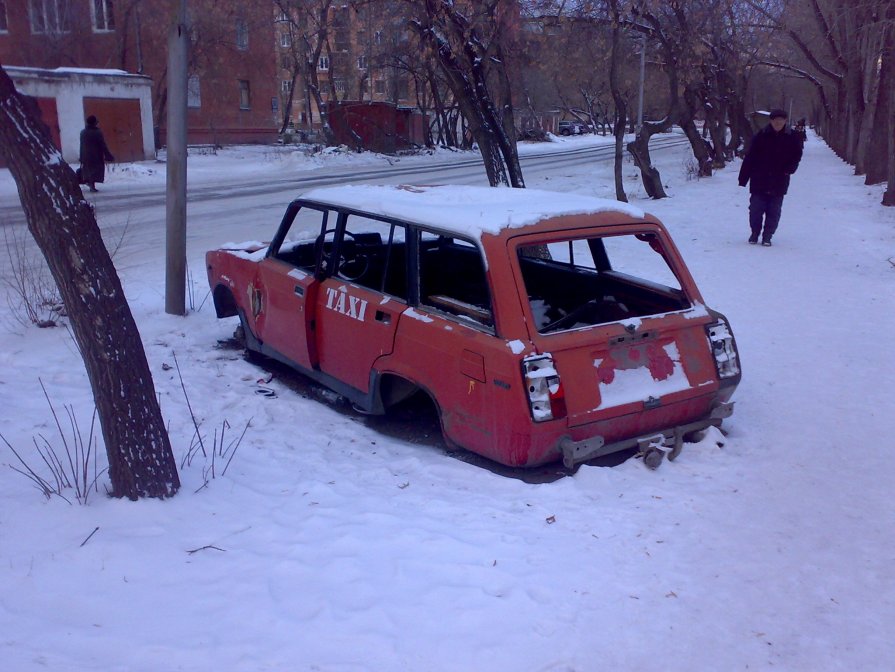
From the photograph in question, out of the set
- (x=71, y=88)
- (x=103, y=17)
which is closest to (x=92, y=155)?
(x=71, y=88)

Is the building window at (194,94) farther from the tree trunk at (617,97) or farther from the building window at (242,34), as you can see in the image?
the tree trunk at (617,97)

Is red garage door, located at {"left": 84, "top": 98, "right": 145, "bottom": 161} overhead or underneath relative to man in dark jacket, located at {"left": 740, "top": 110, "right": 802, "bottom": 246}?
overhead

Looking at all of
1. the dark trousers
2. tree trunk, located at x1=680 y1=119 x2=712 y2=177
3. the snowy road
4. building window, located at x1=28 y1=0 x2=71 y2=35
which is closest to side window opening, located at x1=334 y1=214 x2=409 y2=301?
the dark trousers

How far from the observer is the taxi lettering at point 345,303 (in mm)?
5180

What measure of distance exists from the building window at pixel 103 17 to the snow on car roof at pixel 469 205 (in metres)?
39.1

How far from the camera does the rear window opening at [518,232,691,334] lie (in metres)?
5.05

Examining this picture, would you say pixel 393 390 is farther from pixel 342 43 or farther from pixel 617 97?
pixel 342 43

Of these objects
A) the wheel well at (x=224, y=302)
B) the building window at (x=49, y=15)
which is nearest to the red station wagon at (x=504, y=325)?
the wheel well at (x=224, y=302)

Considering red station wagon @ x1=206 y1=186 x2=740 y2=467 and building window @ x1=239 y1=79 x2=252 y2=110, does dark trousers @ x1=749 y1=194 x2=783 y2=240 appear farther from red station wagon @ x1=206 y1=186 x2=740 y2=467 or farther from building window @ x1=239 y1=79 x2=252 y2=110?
building window @ x1=239 y1=79 x2=252 y2=110

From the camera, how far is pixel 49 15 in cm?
3588

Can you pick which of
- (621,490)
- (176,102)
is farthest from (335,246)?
(176,102)

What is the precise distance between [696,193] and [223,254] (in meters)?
15.6

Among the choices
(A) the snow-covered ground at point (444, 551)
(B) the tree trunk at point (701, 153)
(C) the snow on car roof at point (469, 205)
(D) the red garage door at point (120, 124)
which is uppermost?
(D) the red garage door at point (120, 124)

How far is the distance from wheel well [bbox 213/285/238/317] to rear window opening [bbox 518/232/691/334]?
2.75 meters
